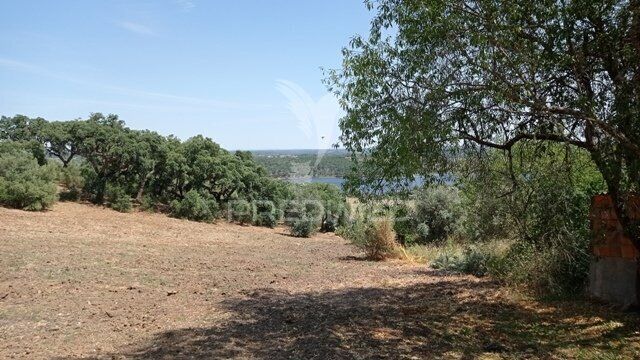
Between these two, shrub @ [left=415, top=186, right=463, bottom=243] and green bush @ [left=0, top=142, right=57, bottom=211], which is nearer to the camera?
green bush @ [left=0, top=142, right=57, bottom=211]

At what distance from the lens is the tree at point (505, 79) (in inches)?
194

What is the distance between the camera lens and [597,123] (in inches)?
183

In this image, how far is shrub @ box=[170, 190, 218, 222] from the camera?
2078 centimetres

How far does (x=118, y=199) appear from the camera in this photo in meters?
19.3

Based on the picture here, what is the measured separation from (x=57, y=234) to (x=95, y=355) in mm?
8628

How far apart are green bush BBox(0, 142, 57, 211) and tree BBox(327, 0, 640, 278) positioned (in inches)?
511

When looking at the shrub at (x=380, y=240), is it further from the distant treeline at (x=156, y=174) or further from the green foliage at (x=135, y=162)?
the green foliage at (x=135, y=162)

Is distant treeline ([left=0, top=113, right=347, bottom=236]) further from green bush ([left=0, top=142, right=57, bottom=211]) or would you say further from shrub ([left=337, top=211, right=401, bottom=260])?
shrub ([left=337, top=211, right=401, bottom=260])

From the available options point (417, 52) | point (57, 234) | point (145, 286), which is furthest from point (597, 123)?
point (57, 234)

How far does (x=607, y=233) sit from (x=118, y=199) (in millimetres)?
17399

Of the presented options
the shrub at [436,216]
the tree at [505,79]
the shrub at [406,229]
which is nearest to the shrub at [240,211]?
the shrub at [406,229]

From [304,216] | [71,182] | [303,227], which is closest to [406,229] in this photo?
[303,227]

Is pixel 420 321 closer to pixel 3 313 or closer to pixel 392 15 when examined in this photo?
pixel 392 15

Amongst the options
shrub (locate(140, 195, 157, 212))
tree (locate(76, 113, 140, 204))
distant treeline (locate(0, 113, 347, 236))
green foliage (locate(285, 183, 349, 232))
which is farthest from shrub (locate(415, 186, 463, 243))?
tree (locate(76, 113, 140, 204))
